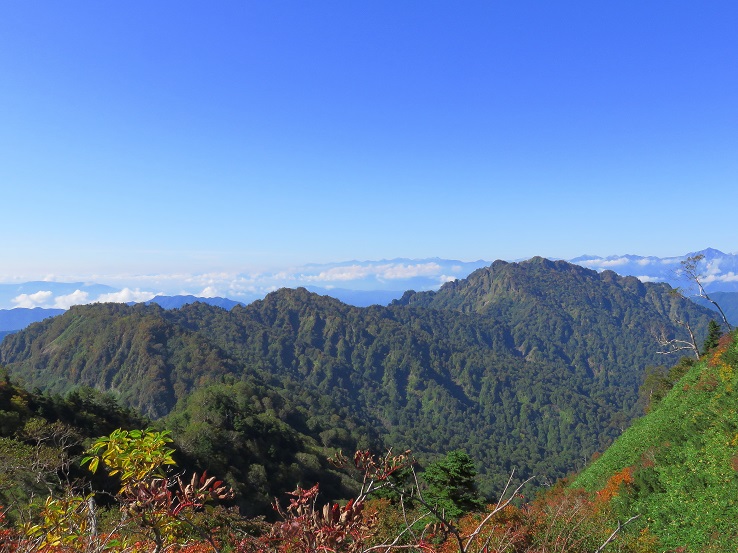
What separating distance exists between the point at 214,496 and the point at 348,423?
128067 millimetres

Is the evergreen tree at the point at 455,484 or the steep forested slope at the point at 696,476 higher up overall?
the steep forested slope at the point at 696,476

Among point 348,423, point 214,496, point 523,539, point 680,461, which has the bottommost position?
point 348,423

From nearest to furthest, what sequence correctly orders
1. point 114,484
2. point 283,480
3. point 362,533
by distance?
1. point 362,533
2. point 114,484
3. point 283,480

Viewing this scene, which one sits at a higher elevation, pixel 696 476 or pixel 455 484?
pixel 696 476

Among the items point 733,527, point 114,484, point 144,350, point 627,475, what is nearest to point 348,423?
point 144,350

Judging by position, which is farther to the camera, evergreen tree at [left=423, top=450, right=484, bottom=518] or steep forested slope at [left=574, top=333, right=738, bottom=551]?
evergreen tree at [left=423, top=450, right=484, bottom=518]

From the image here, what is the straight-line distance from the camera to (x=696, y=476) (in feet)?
48.7

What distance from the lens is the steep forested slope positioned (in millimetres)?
12328

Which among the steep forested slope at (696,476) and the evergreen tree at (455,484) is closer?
the steep forested slope at (696,476)

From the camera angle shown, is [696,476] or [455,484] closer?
[696,476]

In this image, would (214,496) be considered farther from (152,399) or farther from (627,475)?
(152,399)

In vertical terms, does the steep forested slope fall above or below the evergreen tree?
above

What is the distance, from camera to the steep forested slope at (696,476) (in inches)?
485

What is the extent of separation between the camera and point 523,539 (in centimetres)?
987
